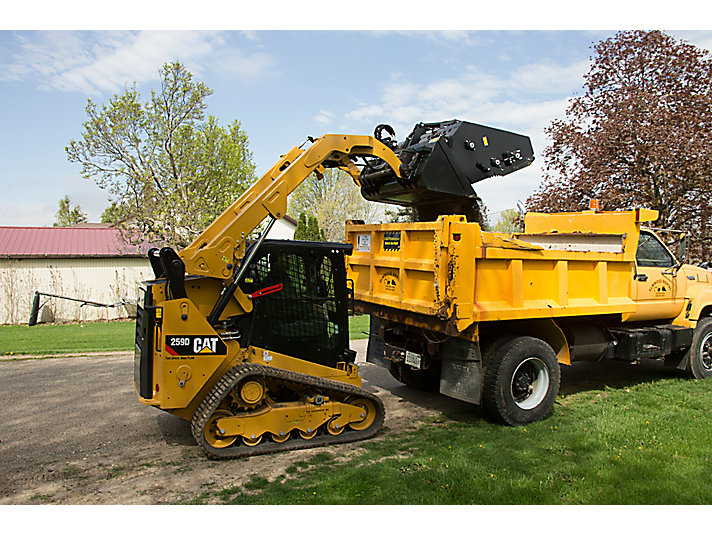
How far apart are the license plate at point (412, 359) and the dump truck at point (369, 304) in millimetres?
13

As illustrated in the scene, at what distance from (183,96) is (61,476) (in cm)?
1837

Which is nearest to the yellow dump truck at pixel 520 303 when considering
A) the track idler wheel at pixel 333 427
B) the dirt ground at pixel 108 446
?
the dirt ground at pixel 108 446

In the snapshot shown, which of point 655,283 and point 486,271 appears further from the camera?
point 655,283

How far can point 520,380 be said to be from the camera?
252 inches

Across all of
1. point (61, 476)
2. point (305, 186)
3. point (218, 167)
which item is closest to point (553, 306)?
point (61, 476)

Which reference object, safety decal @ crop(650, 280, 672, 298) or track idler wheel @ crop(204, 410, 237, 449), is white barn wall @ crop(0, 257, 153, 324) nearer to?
track idler wheel @ crop(204, 410, 237, 449)

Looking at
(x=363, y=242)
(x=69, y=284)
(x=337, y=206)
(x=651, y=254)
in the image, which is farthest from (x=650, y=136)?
(x=337, y=206)

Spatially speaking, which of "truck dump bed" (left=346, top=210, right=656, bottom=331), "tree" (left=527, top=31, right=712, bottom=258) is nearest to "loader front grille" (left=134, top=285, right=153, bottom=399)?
"truck dump bed" (left=346, top=210, right=656, bottom=331)

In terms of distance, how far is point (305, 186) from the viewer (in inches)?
1640

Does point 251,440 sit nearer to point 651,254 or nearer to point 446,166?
point 446,166

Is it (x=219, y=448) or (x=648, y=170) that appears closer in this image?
(x=219, y=448)

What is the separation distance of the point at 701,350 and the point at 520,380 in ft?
13.0
